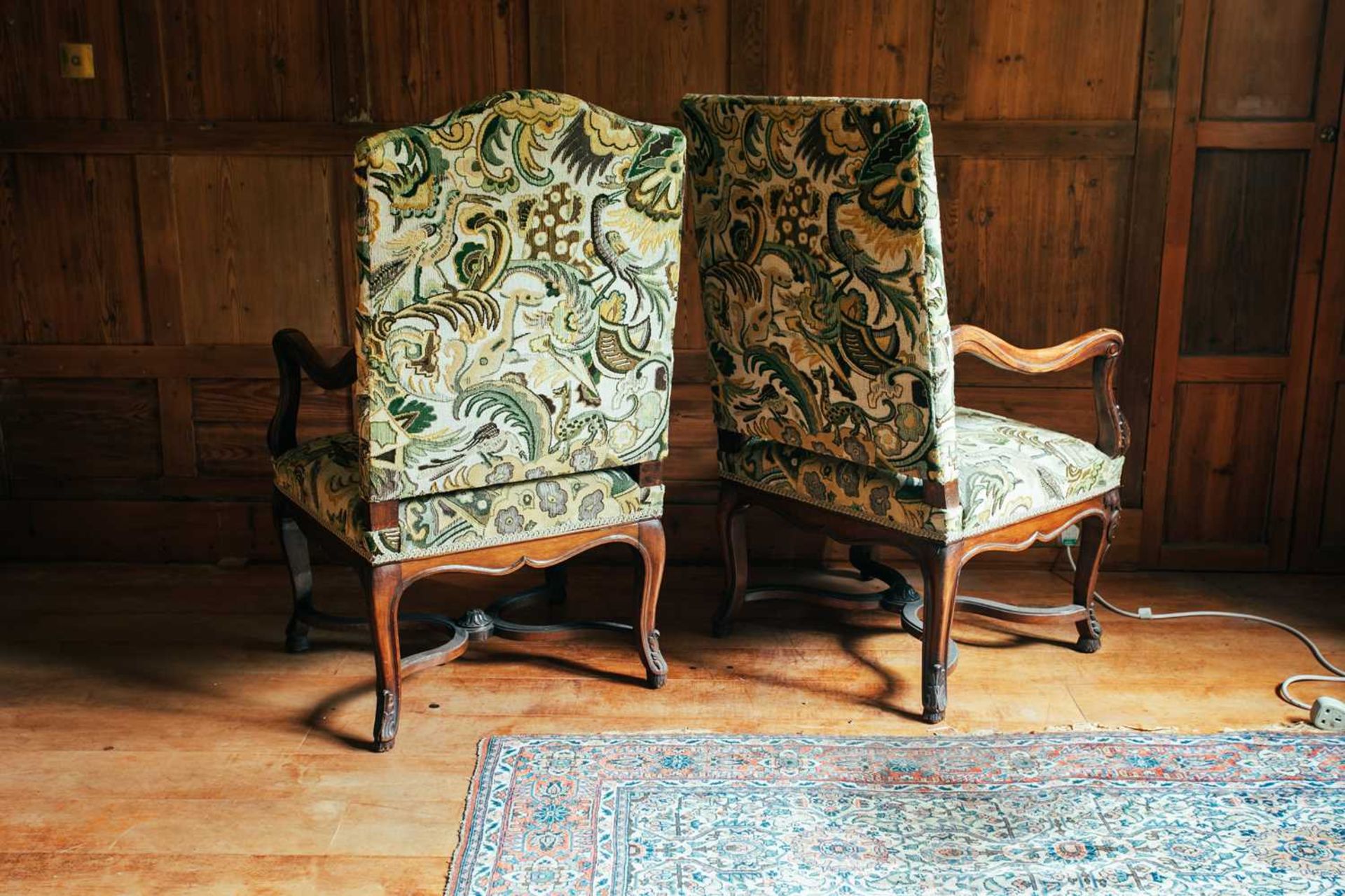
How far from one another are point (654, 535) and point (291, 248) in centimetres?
137

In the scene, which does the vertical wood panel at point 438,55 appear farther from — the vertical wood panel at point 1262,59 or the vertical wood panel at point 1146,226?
the vertical wood panel at point 1262,59

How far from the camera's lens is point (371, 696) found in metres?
2.48

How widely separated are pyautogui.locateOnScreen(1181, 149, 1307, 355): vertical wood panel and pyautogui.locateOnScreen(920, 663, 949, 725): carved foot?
1353 millimetres

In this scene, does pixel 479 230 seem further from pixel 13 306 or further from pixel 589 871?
pixel 13 306

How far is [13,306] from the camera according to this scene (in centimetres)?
316

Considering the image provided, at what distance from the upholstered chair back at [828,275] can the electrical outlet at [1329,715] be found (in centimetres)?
89

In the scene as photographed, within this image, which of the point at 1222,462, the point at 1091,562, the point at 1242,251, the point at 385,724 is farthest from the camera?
the point at 1222,462

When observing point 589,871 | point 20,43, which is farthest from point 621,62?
point 589,871

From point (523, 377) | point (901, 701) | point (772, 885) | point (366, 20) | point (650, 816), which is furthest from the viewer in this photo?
point (366, 20)

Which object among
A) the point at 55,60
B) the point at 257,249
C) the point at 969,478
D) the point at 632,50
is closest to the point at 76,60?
the point at 55,60

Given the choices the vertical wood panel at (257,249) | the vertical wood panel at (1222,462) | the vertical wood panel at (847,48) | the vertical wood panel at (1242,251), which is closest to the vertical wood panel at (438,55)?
the vertical wood panel at (257,249)

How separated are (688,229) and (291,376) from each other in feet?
3.75

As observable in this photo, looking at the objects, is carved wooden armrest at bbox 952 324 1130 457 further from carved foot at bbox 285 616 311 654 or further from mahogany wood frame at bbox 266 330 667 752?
carved foot at bbox 285 616 311 654

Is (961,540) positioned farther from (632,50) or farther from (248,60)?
(248,60)
